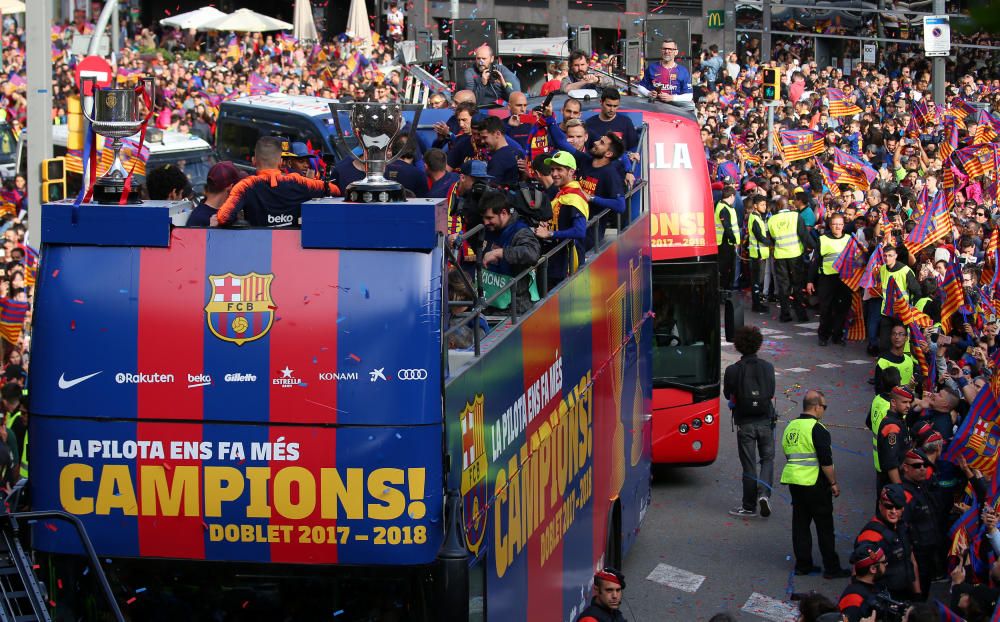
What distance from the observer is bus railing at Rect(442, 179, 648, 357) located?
22.0ft

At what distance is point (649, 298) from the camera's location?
1295 centimetres

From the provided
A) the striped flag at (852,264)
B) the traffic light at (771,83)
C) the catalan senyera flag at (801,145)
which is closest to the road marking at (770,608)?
the striped flag at (852,264)

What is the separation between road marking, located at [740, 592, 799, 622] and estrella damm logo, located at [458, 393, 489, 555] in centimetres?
535

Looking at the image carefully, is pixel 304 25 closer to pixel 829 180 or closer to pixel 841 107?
pixel 841 107

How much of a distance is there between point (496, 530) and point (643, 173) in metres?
6.55

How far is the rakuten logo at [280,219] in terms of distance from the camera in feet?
23.8

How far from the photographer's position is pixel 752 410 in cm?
1406

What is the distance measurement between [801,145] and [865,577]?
63.3 ft

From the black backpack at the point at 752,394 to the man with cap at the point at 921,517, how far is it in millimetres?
2654

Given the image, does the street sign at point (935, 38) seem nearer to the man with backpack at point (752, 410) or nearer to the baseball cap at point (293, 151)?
the man with backpack at point (752, 410)

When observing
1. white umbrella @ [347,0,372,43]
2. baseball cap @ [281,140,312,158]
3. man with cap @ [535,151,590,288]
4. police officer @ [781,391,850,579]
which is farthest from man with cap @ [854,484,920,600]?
white umbrella @ [347,0,372,43]

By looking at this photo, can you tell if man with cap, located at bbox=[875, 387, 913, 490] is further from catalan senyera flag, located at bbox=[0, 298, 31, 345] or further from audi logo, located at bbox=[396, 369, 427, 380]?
audi logo, located at bbox=[396, 369, 427, 380]

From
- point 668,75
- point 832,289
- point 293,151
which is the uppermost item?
point 668,75

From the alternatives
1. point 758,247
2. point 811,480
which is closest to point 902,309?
point 811,480
